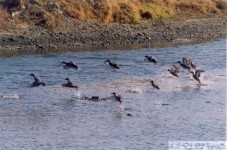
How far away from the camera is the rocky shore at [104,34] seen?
42.8m

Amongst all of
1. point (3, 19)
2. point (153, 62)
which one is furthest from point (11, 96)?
point (3, 19)

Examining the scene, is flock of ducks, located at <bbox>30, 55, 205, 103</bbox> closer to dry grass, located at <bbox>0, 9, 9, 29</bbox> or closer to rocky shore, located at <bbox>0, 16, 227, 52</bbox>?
rocky shore, located at <bbox>0, 16, 227, 52</bbox>

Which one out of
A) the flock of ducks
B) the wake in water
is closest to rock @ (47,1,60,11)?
the flock of ducks

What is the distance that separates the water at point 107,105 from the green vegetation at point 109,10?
4929 mm

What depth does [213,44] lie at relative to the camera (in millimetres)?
46344

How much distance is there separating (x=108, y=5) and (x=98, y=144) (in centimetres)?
2570

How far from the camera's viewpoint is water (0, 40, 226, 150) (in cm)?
2461

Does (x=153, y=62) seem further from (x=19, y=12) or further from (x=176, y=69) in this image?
(x=19, y=12)

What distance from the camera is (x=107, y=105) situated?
29453 millimetres

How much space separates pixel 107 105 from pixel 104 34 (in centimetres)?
1664

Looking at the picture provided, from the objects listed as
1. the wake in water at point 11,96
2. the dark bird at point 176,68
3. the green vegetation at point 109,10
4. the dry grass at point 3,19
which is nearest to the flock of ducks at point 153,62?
the dark bird at point 176,68

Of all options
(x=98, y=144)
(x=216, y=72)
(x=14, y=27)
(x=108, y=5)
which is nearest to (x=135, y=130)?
(x=98, y=144)

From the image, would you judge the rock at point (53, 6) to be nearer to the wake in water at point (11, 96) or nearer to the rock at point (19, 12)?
the rock at point (19, 12)

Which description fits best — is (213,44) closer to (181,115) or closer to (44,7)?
(44,7)
